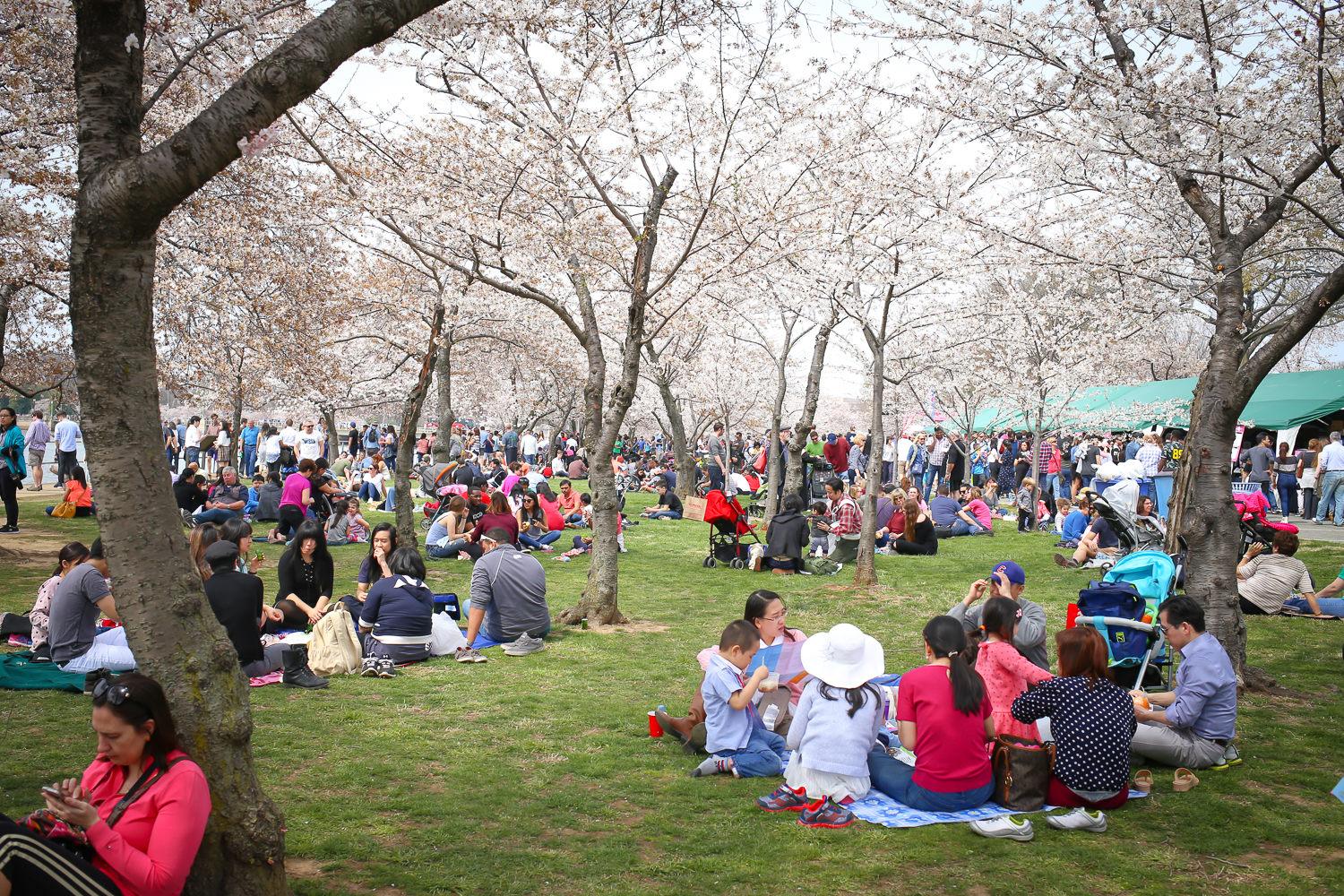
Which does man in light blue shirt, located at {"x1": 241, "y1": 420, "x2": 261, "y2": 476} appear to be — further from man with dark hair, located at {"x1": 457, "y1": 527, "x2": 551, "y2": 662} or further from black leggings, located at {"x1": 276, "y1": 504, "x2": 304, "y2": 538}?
man with dark hair, located at {"x1": 457, "y1": 527, "x2": 551, "y2": 662}

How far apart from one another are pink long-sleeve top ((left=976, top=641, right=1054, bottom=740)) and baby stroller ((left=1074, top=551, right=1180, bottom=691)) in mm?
1058

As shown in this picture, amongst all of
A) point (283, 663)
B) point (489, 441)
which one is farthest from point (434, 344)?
point (489, 441)

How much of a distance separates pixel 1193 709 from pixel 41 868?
5.50 metres

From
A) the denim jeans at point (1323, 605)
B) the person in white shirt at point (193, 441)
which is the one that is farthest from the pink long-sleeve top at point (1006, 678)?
the person in white shirt at point (193, 441)

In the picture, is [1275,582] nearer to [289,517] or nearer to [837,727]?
[837,727]

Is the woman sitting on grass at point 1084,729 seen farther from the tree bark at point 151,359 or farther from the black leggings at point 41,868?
the black leggings at point 41,868

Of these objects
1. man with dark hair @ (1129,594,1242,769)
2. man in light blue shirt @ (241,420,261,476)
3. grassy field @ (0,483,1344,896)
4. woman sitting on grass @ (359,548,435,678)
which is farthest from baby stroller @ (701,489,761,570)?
man in light blue shirt @ (241,420,261,476)

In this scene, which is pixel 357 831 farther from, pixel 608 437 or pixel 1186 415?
pixel 1186 415

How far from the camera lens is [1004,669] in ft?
16.9

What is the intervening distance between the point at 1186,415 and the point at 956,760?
76.3 ft

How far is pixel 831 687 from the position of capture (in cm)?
462

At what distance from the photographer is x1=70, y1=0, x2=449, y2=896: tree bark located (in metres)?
2.91

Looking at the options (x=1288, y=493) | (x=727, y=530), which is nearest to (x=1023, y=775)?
(x=727, y=530)

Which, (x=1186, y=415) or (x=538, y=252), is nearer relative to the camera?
(x=538, y=252)
